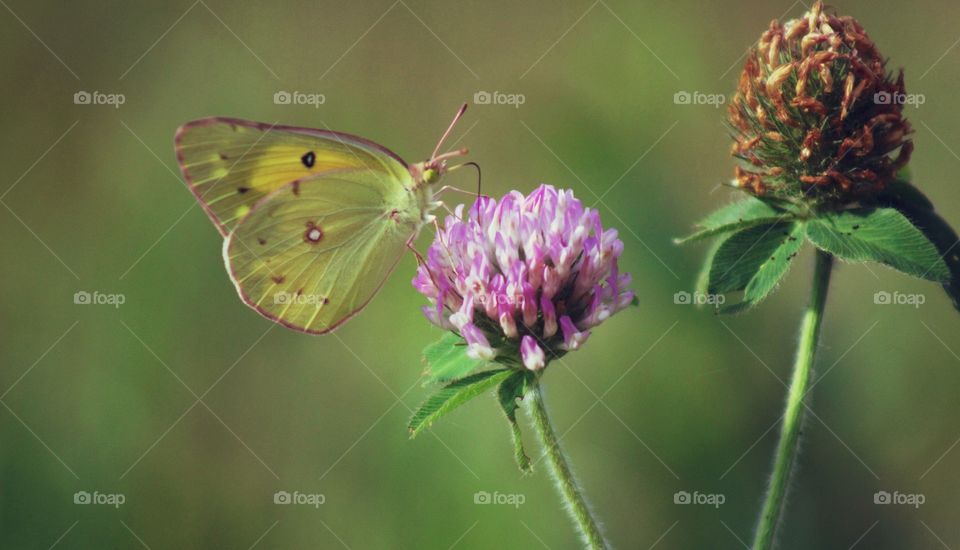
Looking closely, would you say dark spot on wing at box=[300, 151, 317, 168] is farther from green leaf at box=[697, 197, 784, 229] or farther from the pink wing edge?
green leaf at box=[697, 197, 784, 229]

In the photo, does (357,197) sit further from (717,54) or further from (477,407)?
(717,54)

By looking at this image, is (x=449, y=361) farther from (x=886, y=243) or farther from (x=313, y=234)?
(x=886, y=243)

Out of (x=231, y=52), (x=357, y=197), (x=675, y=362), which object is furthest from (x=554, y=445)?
(x=231, y=52)

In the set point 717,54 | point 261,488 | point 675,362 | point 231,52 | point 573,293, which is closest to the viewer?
point 573,293

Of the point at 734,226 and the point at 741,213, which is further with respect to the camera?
the point at 741,213

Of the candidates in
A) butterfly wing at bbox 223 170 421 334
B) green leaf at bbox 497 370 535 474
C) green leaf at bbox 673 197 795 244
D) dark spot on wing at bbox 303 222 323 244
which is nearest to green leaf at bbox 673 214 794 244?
green leaf at bbox 673 197 795 244

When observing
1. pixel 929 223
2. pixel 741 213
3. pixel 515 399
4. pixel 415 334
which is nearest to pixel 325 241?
pixel 515 399

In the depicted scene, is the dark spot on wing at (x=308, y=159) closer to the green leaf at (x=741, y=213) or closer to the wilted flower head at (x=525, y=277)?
the wilted flower head at (x=525, y=277)
